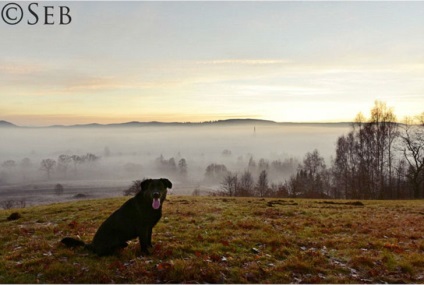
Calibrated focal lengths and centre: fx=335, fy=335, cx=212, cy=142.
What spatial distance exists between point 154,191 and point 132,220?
1.13 meters

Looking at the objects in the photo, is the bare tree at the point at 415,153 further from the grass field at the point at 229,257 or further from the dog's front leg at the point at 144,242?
the dog's front leg at the point at 144,242

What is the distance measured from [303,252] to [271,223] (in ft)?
18.7

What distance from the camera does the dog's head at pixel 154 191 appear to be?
952cm

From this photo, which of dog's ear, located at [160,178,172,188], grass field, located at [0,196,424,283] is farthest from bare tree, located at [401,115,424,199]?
dog's ear, located at [160,178,172,188]

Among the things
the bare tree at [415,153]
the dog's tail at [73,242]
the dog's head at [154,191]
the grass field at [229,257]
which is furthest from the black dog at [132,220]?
the bare tree at [415,153]

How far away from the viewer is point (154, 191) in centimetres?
959

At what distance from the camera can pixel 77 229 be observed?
50.2 ft

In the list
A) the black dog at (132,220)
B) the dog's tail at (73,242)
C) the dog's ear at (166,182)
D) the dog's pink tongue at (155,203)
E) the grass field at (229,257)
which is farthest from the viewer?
the dog's tail at (73,242)

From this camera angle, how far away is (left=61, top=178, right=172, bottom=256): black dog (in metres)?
9.72

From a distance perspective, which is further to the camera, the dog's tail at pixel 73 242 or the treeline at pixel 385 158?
the treeline at pixel 385 158

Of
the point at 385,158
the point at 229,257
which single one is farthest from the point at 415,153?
the point at 229,257

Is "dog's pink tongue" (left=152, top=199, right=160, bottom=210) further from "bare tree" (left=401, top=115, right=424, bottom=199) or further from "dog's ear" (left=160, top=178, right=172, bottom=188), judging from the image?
"bare tree" (left=401, top=115, right=424, bottom=199)

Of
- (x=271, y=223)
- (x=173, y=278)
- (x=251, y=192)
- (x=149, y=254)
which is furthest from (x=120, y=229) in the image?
(x=251, y=192)

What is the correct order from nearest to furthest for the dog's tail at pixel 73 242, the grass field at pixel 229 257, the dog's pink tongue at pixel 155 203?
the grass field at pixel 229 257 → the dog's pink tongue at pixel 155 203 → the dog's tail at pixel 73 242
